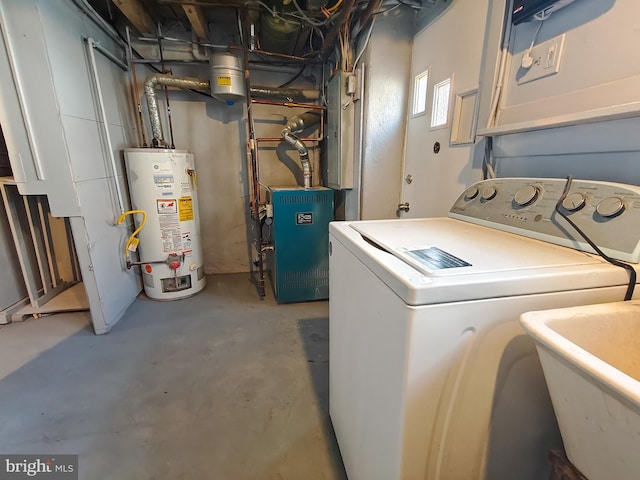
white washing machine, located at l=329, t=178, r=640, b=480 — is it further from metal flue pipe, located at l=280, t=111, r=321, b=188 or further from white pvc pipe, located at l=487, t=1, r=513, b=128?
metal flue pipe, located at l=280, t=111, r=321, b=188

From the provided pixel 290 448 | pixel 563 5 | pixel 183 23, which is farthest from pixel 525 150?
pixel 183 23

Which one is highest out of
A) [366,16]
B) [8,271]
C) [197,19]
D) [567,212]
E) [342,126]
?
[197,19]

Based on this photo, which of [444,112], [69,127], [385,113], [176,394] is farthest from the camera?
[385,113]

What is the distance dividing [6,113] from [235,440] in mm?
2197

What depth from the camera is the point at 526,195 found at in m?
0.97

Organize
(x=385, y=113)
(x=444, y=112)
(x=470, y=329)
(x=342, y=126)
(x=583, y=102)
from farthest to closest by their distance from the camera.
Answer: (x=342, y=126) < (x=385, y=113) < (x=444, y=112) < (x=583, y=102) < (x=470, y=329)

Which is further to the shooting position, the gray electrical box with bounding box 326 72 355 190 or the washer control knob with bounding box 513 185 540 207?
the gray electrical box with bounding box 326 72 355 190

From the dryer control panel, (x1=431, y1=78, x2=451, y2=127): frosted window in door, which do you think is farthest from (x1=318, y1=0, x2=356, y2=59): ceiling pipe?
the dryer control panel

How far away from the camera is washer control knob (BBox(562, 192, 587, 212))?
80cm

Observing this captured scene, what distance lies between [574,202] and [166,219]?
8.48 feet

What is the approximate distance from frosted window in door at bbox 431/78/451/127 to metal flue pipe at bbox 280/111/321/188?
1.23 m

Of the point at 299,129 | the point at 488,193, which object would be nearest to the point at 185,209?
the point at 299,129

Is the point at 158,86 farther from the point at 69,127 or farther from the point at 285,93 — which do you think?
the point at 285,93

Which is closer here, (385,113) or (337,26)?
(337,26)
